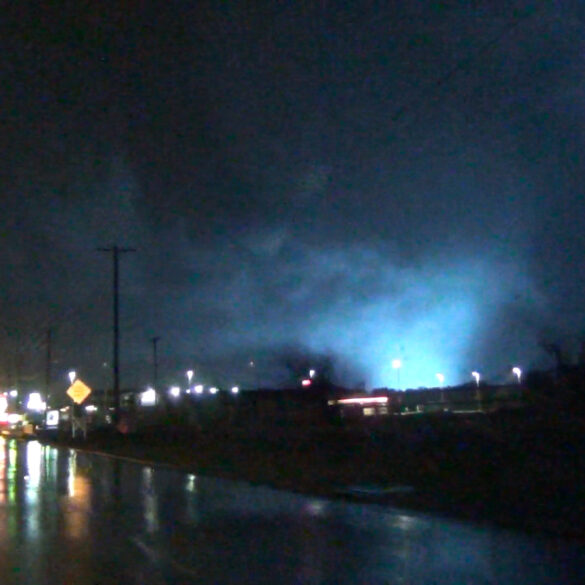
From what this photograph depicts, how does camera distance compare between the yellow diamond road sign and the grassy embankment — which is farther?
the yellow diamond road sign

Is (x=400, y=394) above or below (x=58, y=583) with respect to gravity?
above

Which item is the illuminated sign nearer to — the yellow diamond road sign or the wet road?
the yellow diamond road sign

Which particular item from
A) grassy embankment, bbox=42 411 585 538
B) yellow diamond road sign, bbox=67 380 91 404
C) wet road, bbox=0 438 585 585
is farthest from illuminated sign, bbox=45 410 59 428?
wet road, bbox=0 438 585 585

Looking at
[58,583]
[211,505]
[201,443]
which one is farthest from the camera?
[201,443]

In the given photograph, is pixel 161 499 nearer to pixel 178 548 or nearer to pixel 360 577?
pixel 178 548

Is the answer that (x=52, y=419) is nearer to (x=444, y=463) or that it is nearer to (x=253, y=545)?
(x=444, y=463)

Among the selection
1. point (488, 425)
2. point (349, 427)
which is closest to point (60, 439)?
point (349, 427)

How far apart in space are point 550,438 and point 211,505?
30.9ft

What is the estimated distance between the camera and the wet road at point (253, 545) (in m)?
13.1

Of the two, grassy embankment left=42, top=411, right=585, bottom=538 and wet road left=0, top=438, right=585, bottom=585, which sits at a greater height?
grassy embankment left=42, top=411, right=585, bottom=538

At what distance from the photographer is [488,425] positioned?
31281 millimetres

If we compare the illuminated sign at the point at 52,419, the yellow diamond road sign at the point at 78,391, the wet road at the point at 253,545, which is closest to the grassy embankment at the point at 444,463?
the wet road at the point at 253,545

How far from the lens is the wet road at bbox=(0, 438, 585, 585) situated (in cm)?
1309

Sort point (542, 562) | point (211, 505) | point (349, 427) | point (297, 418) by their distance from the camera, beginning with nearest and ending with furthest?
1. point (542, 562)
2. point (211, 505)
3. point (349, 427)
4. point (297, 418)
